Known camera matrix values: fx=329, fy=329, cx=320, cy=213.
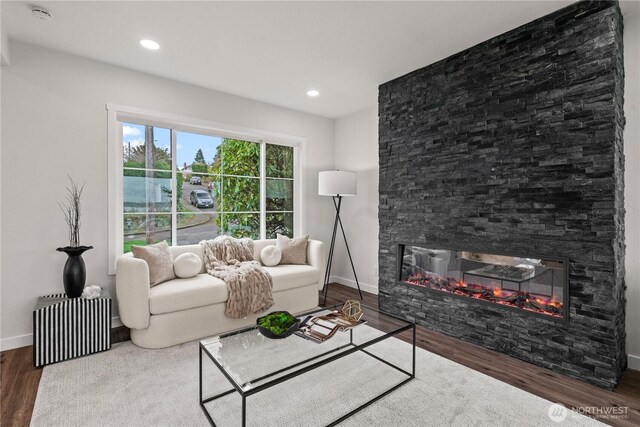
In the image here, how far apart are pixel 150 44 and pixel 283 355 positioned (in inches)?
107

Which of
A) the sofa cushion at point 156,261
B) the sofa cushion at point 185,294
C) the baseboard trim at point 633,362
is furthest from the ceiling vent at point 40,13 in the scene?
the baseboard trim at point 633,362

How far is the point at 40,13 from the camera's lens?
235 centimetres

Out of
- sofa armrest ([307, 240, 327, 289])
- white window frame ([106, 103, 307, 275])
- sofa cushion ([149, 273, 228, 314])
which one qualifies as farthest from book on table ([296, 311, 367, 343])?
white window frame ([106, 103, 307, 275])

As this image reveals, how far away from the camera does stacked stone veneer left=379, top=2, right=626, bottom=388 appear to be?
2.16 meters

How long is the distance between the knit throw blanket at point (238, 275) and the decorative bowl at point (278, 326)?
3.37 feet

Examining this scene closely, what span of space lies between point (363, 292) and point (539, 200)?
2.60 meters

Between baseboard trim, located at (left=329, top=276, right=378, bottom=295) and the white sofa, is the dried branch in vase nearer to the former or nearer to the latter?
the white sofa

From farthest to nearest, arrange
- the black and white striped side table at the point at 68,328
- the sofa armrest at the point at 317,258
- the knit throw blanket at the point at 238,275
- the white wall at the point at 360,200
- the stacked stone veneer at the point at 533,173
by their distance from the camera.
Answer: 1. the white wall at the point at 360,200
2. the sofa armrest at the point at 317,258
3. the knit throw blanket at the point at 238,275
4. the black and white striped side table at the point at 68,328
5. the stacked stone veneer at the point at 533,173

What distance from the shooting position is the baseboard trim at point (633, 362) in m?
2.36

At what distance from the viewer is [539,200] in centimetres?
244

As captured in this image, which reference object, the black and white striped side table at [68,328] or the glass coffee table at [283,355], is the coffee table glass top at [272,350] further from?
the black and white striped side table at [68,328]

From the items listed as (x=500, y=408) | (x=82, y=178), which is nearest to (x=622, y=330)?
(x=500, y=408)

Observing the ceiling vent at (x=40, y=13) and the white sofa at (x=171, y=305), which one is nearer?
the ceiling vent at (x=40, y=13)

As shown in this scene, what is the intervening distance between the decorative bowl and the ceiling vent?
2.65m
